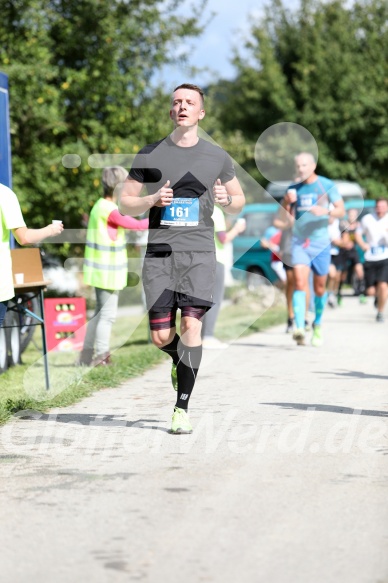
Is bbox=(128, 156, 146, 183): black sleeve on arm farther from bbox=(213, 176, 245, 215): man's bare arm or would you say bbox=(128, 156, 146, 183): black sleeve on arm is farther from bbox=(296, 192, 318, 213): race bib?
bbox=(296, 192, 318, 213): race bib

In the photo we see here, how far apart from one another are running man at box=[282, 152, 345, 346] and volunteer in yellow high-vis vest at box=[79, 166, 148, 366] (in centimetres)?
256

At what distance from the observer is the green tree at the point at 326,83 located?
1730 inches

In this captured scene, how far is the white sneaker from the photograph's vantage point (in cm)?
1286

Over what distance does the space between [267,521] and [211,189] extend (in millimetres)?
2688

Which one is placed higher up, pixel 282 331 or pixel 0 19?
pixel 0 19

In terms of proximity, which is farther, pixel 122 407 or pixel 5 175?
pixel 5 175

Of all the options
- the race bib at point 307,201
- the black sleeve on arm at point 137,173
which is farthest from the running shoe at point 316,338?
the black sleeve on arm at point 137,173

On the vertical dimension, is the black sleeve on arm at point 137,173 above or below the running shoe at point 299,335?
above

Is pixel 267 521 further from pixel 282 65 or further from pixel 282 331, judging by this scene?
pixel 282 65

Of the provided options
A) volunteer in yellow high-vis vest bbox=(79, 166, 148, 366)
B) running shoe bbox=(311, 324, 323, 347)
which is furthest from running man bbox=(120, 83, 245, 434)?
running shoe bbox=(311, 324, 323, 347)

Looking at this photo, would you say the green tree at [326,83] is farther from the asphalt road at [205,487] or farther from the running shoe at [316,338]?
the asphalt road at [205,487]

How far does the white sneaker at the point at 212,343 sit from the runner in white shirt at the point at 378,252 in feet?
14.3

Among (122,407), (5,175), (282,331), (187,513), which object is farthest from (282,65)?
(187,513)

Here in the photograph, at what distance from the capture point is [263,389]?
29.9 feet
